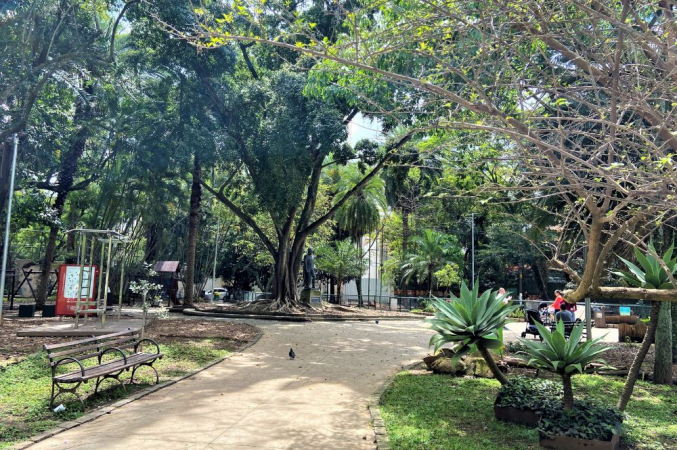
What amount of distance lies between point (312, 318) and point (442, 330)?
13880 mm

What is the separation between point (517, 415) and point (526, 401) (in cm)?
20

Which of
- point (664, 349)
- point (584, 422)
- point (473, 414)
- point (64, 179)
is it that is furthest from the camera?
point (64, 179)

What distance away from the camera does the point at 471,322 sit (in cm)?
624

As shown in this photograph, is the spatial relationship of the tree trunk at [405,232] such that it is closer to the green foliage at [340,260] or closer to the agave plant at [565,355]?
the green foliage at [340,260]

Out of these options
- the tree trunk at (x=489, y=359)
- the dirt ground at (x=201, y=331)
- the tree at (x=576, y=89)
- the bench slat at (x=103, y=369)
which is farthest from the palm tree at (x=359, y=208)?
the tree trunk at (x=489, y=359)

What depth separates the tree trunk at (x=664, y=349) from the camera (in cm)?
887

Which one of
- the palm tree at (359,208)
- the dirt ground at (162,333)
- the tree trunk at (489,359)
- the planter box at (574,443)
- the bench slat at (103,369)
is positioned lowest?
the planter box at (574,443)

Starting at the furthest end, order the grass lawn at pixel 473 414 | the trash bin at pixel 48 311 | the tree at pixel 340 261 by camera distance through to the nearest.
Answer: the tree at pixel 340 261 < the trash bin at pixel 48 311 < the grass lawn at pixel 473 414

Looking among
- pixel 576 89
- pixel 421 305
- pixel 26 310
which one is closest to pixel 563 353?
pixel 576 89

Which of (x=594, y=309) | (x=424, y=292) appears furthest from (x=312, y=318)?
(x=424, y=292)

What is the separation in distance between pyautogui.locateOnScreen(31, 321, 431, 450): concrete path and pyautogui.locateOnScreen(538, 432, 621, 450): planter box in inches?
70.3

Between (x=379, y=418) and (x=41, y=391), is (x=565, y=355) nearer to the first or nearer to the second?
(x=379, y=418)

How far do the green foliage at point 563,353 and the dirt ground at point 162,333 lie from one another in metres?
8.17

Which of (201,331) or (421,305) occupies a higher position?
(421,305)
